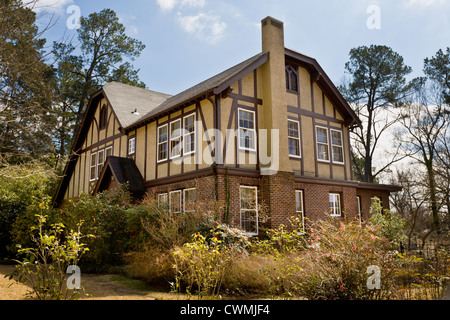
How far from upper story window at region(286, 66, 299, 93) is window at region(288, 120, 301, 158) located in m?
1.71

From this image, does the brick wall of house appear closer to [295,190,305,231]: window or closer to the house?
the house

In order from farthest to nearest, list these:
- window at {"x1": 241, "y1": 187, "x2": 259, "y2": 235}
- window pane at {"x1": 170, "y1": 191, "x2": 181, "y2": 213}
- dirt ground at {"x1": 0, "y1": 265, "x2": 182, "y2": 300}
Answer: window at {"x1": 241, "y1": 187, "x2": 259, "y2": 235}
window pane at {"x1": 170, "y1": 191, "x2": 181, "y2": 213}
dirt ground at {"x1": 0, "y1": 265, "x2": 182, "y2": 300}

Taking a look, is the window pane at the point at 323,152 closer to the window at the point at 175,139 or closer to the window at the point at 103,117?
the window at the point at 175,139

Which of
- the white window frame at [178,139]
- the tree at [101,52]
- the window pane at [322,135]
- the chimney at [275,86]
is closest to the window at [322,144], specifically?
the window pane at [322,135]

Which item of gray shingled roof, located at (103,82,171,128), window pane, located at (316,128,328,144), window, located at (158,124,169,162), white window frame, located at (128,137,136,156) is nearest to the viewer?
window, located at (158,124,169,162)

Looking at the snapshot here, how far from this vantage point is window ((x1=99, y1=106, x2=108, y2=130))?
880 inches

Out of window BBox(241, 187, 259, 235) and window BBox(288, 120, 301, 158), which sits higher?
window BBox(288, 120, 301, 158)

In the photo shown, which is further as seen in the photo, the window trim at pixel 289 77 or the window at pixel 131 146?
the window at pixel 131 146

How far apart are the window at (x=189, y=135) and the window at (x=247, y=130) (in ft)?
6.80

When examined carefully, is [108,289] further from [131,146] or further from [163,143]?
[131,146]

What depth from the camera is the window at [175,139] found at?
16.1 m

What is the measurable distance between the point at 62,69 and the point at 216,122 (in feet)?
77.1

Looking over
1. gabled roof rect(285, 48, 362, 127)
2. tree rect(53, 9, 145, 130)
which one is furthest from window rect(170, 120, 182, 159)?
tree rect(53, 9, 145, 130)
